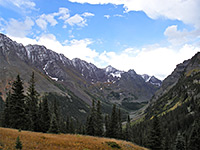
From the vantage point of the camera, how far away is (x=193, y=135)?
43906mm

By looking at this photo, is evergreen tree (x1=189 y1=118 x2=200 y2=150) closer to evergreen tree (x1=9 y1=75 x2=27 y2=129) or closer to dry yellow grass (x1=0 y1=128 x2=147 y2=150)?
dry yellow grass (x1=0 y1=128 x2=147 y2=150)

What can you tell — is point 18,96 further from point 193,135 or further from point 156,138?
point 193,135

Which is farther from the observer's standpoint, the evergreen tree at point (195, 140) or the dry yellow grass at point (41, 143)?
the evergreen tree at point (195, 140)

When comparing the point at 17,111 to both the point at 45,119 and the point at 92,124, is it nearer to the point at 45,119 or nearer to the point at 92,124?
the point at 45,119

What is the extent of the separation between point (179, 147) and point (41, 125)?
4112 centimetres

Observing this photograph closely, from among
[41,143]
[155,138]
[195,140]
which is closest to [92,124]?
[155,138]

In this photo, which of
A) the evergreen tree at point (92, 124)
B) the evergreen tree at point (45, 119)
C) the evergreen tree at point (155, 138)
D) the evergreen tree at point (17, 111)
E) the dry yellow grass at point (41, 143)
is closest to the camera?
the dry yellow grass at point (41, 143)

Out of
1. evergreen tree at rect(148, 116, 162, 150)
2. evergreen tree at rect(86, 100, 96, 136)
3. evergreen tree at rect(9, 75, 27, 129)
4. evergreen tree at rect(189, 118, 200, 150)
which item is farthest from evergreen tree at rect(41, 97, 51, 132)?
evergreen tree at rect(189, 118, 200, 150)

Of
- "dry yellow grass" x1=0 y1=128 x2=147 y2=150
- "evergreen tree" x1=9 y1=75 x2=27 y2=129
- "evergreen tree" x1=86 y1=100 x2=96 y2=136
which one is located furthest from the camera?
"evergreen tree" x1=86 y1=100 x2=96 y2=136

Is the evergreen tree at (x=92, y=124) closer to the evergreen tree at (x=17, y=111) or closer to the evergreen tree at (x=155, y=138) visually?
the evergreen tree at (x=155, y=138)

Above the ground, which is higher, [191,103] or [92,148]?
[191,103]

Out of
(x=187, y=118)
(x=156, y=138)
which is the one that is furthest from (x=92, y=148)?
(x=187, y=118)

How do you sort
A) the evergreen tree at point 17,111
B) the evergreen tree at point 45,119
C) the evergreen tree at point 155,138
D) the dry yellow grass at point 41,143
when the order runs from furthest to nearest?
1. the evergreen tree at point 45,119
2. the evergreen tree at point 155,138
3. the evergreen tree at point 17,111
4. the dry yellow grass at point 41,143

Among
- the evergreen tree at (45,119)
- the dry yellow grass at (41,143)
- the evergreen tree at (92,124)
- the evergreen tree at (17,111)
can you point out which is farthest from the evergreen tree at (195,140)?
the evergreen tree at (17,111)
